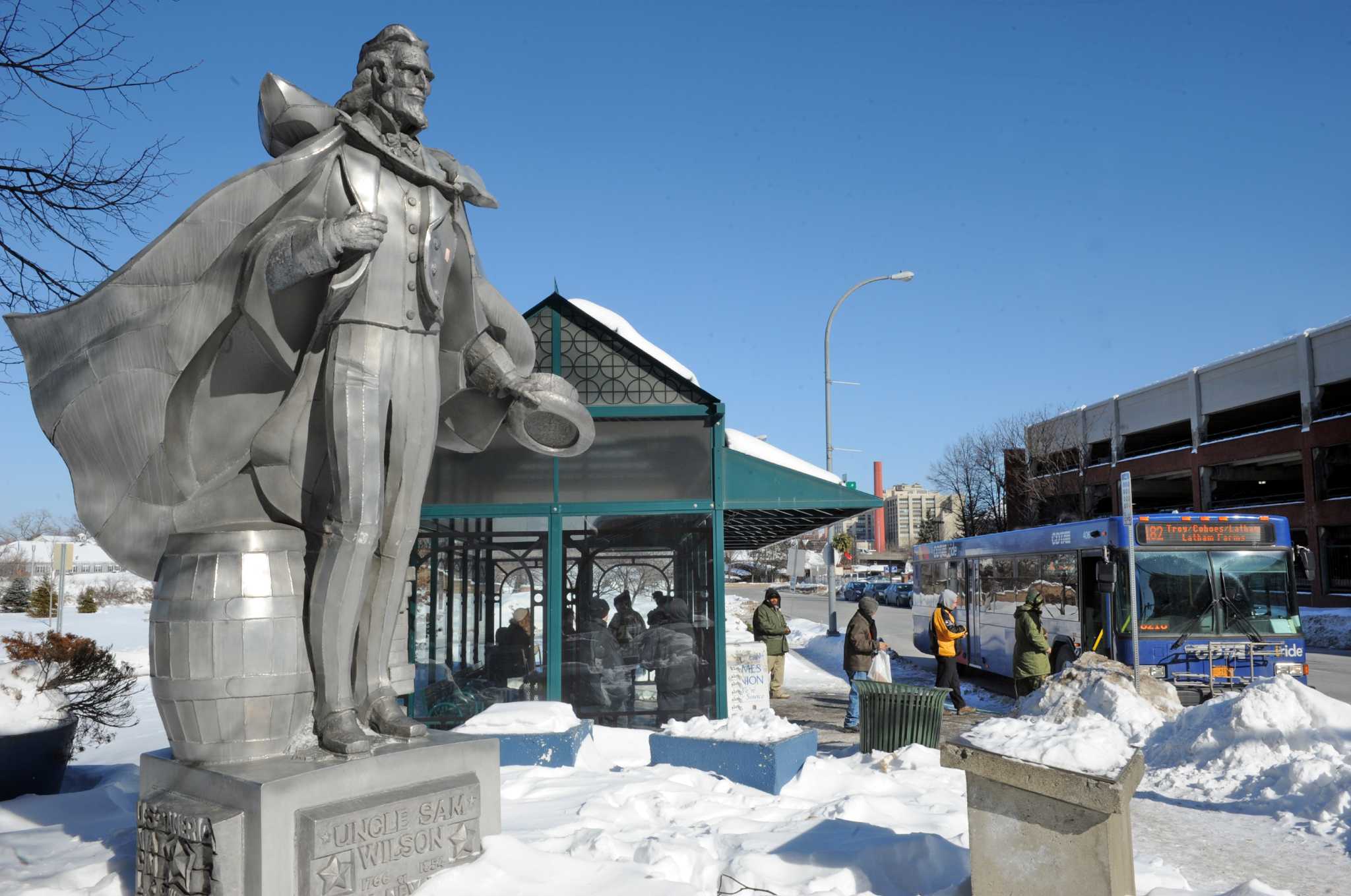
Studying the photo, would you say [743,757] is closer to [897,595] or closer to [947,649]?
[947,649]

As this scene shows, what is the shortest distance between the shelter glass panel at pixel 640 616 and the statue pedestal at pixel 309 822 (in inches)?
282

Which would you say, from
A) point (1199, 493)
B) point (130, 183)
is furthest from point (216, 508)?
point (1199, 493)

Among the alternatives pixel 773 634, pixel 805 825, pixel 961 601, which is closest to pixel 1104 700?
pixel 773 634

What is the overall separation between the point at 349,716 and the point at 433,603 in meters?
7.97

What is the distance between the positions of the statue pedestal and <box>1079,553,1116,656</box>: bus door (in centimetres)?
1208

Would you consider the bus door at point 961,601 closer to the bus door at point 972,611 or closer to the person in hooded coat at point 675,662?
the bus door at point 972,611

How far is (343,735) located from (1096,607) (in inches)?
561

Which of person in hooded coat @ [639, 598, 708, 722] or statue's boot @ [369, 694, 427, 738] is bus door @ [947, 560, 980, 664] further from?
statue's boot @ [369, 694, 427, 738]

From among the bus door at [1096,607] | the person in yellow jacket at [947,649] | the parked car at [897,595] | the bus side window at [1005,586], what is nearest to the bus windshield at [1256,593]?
the bus door at [1096,607]

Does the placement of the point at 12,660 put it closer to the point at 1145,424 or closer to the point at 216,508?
the point at 216,508

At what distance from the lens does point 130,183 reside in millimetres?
8258

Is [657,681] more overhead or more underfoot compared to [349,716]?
more underfoot

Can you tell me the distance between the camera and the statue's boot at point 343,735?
416 cm

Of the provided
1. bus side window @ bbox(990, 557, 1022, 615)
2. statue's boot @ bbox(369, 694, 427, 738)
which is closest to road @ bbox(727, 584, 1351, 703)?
bus side window @ bbox(990, 557, 1022, 615)
